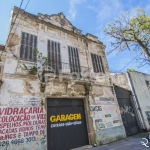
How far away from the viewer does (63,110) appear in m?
6.62

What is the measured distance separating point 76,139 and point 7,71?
5.06 meters

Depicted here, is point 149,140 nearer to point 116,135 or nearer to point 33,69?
point 116,135

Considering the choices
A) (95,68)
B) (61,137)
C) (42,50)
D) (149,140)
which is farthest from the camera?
(95,68)

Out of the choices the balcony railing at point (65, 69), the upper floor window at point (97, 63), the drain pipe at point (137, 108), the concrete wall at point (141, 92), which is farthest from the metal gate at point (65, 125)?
the concrete wall at point (141, 92)

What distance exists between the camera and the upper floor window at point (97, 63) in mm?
9453

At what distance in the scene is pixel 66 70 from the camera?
7.66m

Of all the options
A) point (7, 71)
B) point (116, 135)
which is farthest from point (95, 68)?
point (7, 71)

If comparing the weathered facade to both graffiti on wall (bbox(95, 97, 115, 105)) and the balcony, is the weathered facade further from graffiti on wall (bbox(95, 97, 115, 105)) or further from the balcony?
the balcony

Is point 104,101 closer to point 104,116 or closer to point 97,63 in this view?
point 104,116

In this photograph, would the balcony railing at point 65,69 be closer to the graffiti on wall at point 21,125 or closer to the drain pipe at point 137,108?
the graffiti on wall at point 21,125

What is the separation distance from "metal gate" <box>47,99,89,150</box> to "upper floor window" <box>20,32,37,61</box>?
2.74 meters

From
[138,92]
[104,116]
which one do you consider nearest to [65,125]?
[104,116]

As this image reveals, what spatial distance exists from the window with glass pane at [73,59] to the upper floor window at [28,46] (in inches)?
100

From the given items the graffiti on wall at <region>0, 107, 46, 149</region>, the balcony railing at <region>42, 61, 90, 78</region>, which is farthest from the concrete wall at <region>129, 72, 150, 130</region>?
the graffiti on wall at <region>0, 107, 46, 149</region>
